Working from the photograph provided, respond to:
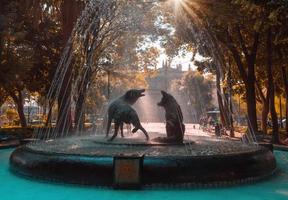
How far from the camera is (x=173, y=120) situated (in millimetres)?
14773

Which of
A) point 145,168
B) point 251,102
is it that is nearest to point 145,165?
point 145,168

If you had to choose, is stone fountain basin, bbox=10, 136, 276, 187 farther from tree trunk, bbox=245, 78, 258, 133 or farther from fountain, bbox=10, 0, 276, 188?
tree trunk, bbox=245, 78, 258, 133

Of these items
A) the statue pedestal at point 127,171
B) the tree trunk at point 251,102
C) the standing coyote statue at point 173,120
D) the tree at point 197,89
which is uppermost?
the tree at point 197,89

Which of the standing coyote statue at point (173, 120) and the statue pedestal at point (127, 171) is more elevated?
the standing coyote statue at point (173, 120)

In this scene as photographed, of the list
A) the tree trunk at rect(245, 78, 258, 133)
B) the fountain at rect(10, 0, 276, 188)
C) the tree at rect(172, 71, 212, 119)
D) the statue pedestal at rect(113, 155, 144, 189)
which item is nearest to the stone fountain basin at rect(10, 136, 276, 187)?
the fountain at rect(10, 0, 276, 188)

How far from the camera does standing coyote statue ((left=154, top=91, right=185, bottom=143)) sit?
48.7ft

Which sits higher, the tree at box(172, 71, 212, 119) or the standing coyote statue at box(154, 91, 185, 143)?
the tree at box(172, 71, 212, 119)

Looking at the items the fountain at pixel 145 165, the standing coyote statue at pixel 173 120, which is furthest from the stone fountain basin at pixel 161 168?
the standing coyote statue at pixel 173 120

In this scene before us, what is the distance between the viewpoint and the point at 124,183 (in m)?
10.8

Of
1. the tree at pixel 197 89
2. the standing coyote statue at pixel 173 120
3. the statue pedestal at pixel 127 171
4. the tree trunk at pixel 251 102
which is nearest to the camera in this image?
the statue pedestal at pixel 127 171

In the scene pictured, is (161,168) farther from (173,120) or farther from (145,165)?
(173,120)

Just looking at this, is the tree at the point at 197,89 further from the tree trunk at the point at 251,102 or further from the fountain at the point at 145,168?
the fountain at the point at 145,168

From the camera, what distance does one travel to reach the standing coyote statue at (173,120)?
14.8 meters

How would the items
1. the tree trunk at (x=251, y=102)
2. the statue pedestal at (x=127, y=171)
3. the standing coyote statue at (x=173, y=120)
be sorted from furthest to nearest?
the tree trunk at (x=251, y=102) < the standing coyote statue at (x=173, y=120) < the statue pedestal at (x=127, y=171)
